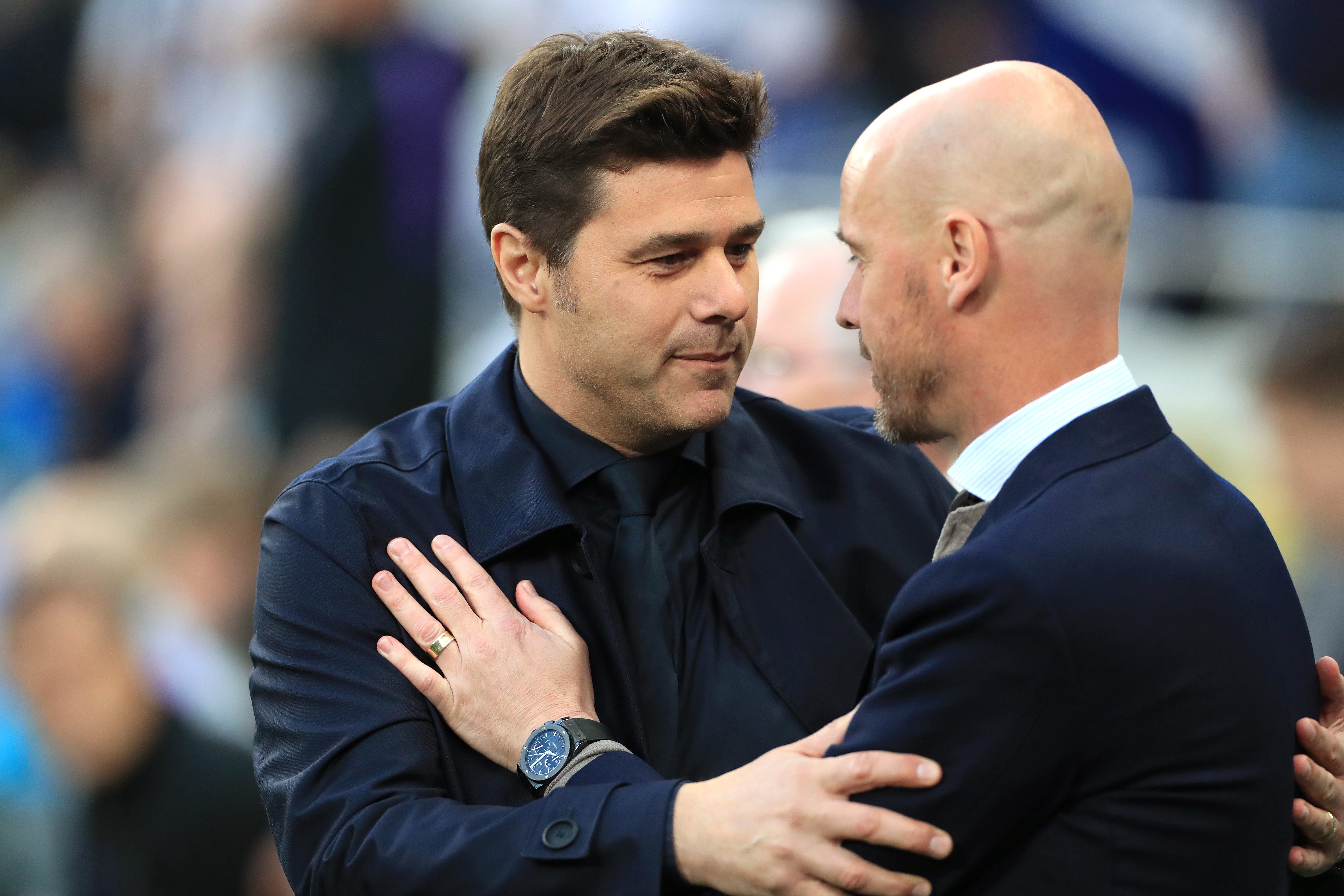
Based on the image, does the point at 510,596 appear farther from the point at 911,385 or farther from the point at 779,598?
the point at 911,385

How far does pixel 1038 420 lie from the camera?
1995mm

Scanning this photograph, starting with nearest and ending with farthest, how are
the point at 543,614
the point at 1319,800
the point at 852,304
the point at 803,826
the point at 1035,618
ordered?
the point at 1035,618
the point at 803,826
the point at 1319,800
the point at 852,304
the point at 543,614

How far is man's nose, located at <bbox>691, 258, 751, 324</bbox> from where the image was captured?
8.27 feet


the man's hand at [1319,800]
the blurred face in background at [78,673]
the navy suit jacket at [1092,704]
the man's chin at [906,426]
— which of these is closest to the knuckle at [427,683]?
the navy suit jacket at [1092,704]

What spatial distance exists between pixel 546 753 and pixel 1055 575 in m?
0.85

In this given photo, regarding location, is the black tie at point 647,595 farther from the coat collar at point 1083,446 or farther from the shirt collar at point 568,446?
the coat collar at point 1083,446

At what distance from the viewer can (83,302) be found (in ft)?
22.5

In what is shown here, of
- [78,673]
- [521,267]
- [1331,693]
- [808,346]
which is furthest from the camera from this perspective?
[78,673]

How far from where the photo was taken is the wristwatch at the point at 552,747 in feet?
7.13

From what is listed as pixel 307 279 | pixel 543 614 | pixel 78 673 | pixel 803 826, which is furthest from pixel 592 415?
pixel 307 279

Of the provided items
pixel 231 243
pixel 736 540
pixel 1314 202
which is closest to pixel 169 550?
pixel 231 243

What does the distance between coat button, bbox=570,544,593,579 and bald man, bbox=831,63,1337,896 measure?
643 mm

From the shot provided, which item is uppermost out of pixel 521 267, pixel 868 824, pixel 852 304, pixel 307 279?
pixel 307 279

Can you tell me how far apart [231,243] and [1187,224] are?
4201 mm
